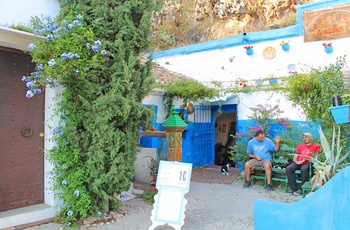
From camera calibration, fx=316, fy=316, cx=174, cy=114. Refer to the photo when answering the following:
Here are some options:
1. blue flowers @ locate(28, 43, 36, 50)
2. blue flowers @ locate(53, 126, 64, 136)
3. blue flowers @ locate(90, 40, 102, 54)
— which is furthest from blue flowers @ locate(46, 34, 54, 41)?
blue flowers @ locate(53, 126, 64, 136)

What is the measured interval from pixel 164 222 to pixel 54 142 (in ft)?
7.03

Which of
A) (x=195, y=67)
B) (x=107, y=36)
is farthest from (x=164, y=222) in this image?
(x=195, y=67)

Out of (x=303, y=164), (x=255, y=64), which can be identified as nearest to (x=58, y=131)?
(x=303, y=164)

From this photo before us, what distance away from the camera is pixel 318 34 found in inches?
386

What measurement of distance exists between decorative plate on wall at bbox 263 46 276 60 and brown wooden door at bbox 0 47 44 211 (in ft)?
25.6

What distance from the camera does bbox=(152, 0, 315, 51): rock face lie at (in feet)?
53.4

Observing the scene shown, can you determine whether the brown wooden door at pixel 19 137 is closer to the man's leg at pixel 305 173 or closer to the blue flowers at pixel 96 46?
the blue flowers at pixel 96 46

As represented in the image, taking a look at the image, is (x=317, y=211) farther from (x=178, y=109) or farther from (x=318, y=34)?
(x=318, y=34)

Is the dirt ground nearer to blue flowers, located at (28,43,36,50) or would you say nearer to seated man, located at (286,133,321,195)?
seated man, located at (286,133,321,195)

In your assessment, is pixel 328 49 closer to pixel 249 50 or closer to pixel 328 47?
pixel 328 47

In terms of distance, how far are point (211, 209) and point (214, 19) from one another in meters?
15.0

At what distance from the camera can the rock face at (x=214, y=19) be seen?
1628 centimetres

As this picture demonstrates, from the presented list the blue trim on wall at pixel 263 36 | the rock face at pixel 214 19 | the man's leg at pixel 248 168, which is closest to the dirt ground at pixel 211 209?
the man's leg at pixel 248 168

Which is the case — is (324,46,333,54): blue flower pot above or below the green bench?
above
